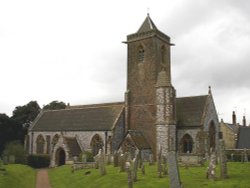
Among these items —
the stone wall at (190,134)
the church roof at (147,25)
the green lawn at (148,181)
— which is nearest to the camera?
the green lawn at (148,181)

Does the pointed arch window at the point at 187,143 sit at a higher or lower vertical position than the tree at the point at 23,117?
lower

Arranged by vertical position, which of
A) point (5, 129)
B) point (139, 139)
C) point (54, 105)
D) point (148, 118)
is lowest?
point (139, 139)

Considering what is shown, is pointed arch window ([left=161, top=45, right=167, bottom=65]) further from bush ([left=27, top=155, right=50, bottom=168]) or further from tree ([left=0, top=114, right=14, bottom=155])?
tree ([left=0, top=114, right=14, bottom=155])

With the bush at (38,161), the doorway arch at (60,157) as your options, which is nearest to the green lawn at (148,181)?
the doorway arch at (60,157)

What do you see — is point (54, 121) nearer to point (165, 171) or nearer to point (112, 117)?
point (112, 117)

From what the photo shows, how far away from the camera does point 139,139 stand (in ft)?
126

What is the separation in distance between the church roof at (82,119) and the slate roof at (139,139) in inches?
129

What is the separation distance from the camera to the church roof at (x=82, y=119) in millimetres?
43094

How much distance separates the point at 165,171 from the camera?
76.1ft

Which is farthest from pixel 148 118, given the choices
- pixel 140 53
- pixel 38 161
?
pixel 38 161

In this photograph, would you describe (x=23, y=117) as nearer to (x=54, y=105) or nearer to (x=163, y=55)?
(x=54, y=105)

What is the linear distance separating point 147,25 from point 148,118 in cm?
1203

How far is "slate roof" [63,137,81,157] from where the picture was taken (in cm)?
4233

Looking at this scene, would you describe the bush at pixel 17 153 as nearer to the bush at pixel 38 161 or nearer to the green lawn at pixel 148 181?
the bush at pixel 38 161
